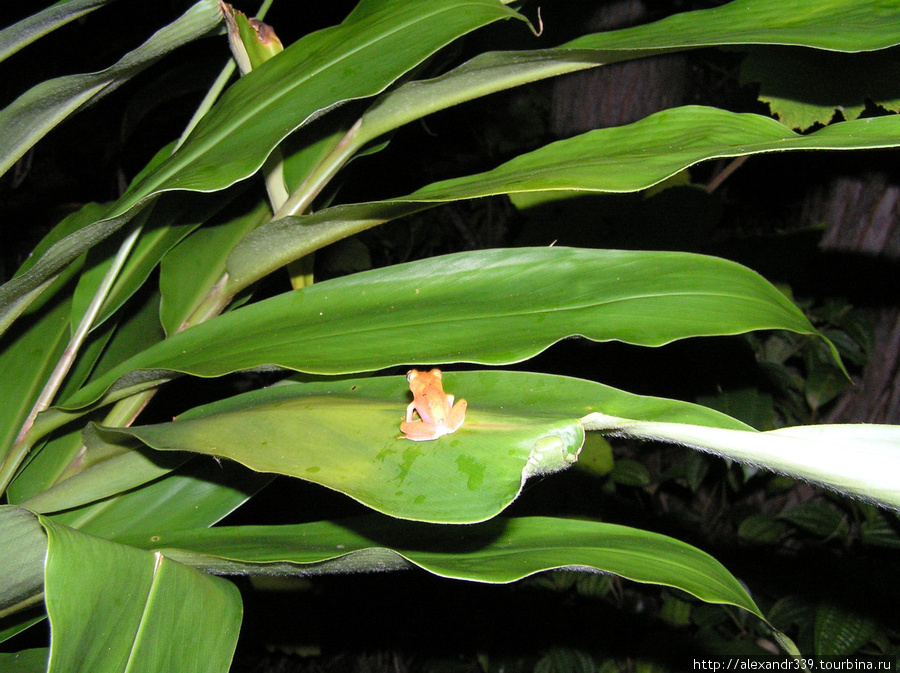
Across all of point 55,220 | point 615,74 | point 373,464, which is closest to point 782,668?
point 373,464

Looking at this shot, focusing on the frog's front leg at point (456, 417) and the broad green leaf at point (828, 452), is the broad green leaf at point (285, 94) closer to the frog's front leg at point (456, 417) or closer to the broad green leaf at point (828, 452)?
the frog's front leg at point (456, 417)

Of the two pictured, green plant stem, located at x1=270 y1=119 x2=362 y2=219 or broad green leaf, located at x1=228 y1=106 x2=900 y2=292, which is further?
green plant stem, located at x1=270 y1=119 x2=362 y2=219

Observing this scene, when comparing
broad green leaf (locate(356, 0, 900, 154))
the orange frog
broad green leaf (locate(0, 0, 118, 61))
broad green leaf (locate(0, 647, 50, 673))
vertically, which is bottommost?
broad green leaf (locate(0, 647, 50, 673))

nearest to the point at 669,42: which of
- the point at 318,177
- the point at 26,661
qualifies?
the point at 318,177

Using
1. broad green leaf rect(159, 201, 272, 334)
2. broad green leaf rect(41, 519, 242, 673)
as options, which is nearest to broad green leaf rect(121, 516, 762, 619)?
broad green leaf rect(41, 519, 242, 673)

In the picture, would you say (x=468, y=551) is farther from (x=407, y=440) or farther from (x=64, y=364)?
(x=64, y=364)

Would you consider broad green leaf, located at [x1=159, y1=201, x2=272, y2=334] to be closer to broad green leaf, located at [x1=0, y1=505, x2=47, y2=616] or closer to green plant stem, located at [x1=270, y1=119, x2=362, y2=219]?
green plant stem, located at [x1=270, y1=119, x2=362, y2=219]

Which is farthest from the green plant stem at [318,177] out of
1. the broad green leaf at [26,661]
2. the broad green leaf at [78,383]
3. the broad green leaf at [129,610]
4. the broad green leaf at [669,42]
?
the broad green leaf at [26,661]
